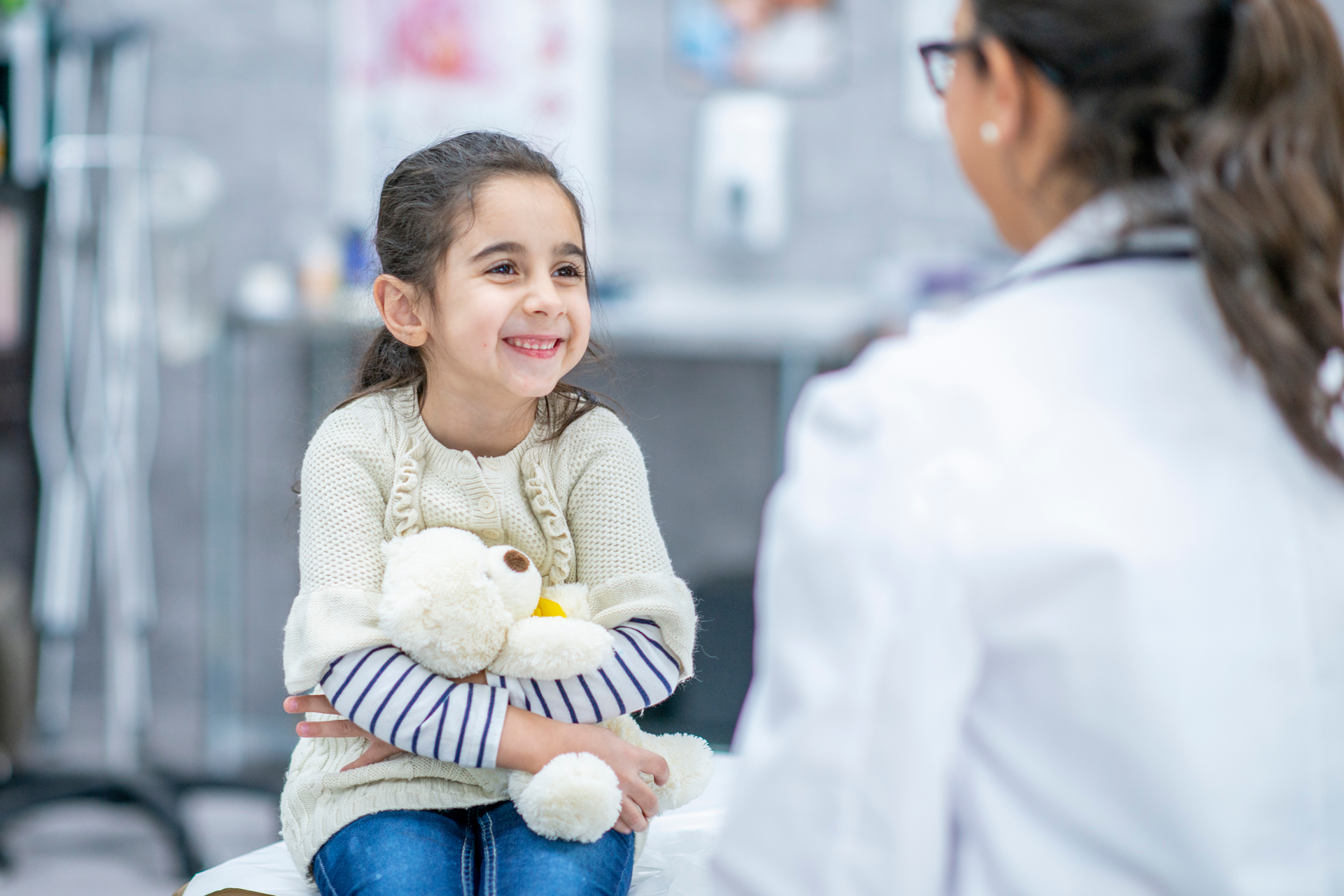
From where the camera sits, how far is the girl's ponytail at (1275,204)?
24.8 inches

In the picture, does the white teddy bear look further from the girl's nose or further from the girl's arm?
the girl's nose

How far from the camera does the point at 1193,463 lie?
62 centimetres

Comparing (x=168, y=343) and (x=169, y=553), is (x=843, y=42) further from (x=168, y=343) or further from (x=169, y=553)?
(x=169, y=553)

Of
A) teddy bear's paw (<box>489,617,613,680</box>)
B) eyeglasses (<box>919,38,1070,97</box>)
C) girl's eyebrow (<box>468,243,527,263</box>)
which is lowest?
teddy bear's paw (<box>489,617,613,680</box>)

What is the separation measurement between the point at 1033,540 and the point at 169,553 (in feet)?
9.39

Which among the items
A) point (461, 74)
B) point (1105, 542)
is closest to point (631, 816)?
point (1105, 542)

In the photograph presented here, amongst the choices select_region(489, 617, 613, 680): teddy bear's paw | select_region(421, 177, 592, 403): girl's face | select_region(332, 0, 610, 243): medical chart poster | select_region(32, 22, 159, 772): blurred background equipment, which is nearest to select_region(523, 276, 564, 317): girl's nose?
select_region(421, 177, 592, 403): girl's face

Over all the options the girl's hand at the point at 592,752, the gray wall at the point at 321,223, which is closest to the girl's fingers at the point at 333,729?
the girl's hand at the point at 592,752

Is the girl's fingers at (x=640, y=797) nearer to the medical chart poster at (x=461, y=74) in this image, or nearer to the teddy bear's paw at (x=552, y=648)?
the teddy bear's paw at (x=552, y=648)

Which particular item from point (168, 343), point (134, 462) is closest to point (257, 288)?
point (168, 343)

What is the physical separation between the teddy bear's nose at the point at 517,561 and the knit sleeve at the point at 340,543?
101 millimetres

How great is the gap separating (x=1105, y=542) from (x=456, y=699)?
0.49 metres

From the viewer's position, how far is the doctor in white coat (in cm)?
60

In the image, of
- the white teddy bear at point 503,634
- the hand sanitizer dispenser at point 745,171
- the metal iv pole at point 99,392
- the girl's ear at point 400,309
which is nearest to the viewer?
the white teddy bear at point 503,634
